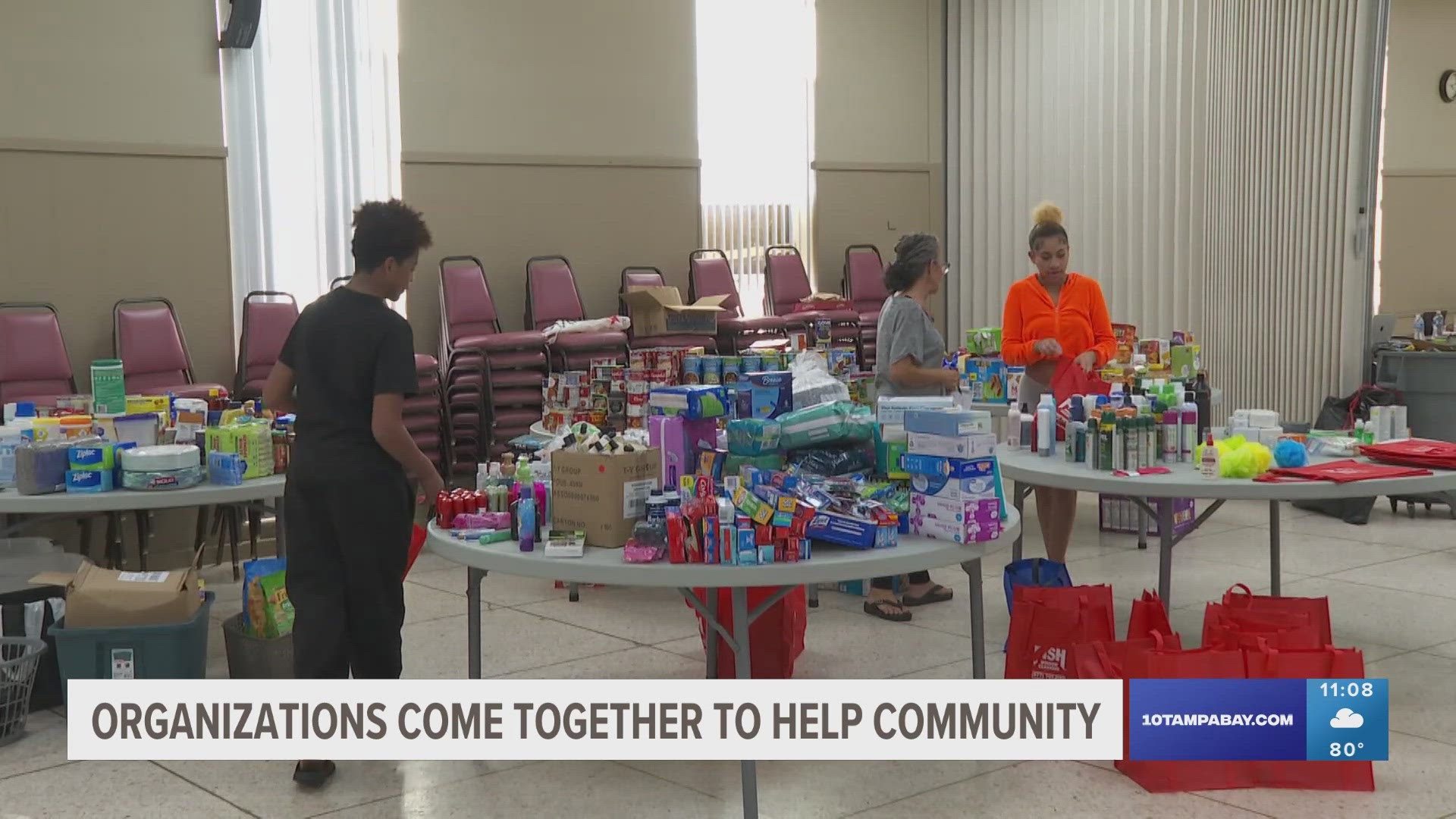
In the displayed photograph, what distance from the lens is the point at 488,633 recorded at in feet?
17.5

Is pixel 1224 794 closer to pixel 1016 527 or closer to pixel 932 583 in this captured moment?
pixel 1016 527

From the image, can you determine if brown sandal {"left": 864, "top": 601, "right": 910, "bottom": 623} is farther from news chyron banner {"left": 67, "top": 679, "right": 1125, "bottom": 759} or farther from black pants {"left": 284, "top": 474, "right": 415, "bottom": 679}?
black pants {"left": 284, "top": 474, "right": 415, "bottom": 679}

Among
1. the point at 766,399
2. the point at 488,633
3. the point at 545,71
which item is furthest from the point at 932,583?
the point at 545,71

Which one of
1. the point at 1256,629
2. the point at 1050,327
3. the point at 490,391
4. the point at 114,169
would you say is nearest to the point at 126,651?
the point at 1256,629

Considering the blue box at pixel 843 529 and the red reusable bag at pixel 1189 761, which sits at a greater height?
the blue box at pixel 843 529

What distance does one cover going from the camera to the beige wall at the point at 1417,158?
11.1m

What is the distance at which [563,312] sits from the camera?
901 centimetres

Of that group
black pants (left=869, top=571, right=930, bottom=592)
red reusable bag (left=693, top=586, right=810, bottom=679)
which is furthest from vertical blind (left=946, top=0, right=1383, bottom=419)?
red reusable bag (left=693, top=586, right=810, bottom=679)

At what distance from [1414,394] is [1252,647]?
557 cm

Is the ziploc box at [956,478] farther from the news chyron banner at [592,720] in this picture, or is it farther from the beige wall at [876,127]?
the beige wall at [876,127]

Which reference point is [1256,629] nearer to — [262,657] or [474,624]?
[474,624]

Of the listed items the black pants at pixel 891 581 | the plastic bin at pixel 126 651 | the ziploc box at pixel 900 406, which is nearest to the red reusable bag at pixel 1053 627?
the ziploc box at pixel 900 406

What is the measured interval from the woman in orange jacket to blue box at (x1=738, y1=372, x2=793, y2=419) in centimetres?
177

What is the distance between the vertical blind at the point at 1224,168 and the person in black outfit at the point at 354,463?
7.16 meters
